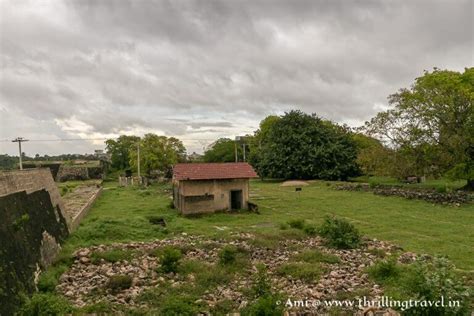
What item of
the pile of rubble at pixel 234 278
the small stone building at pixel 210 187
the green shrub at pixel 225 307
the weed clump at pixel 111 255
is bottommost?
the green shrub at pixel 225 307

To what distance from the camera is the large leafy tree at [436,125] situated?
2875 centimetres

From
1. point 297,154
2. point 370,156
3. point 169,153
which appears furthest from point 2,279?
point 169,153

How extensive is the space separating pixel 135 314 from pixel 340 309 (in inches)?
182

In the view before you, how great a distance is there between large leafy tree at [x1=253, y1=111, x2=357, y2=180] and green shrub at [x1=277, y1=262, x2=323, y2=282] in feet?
110

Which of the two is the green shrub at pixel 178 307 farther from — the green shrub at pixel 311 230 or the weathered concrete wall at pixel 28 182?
the green shrub at pixel 311 230

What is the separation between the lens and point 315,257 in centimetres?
1262

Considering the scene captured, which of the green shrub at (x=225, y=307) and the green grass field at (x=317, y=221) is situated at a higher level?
the green grass field at (x=317, y=221)

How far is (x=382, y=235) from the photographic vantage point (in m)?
16.6

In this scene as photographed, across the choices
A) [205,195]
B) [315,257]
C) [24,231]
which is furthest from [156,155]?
[315,257]

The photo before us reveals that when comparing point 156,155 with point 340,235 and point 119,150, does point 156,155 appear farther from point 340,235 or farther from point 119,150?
point 340,235

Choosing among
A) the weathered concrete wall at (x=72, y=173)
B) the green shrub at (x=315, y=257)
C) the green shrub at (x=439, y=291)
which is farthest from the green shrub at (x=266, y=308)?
the weathered concrete wall at (x=72, y=173)

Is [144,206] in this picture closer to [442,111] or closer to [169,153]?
[442,111]

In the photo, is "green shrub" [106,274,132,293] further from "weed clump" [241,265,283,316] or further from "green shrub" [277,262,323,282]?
"green shrub" [277,262,323,282]

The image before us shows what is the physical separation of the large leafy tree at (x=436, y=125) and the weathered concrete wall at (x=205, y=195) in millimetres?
15568
